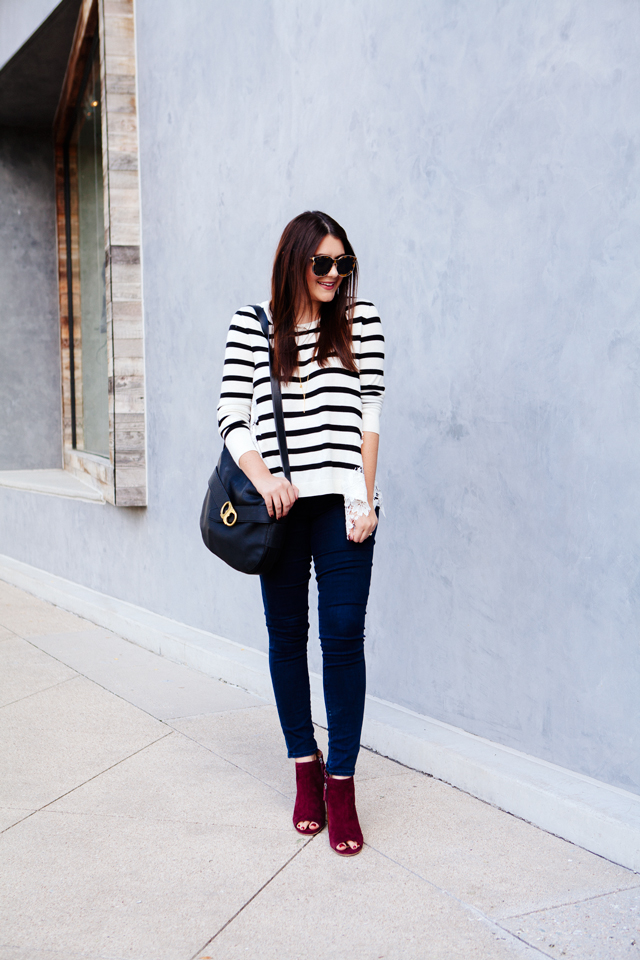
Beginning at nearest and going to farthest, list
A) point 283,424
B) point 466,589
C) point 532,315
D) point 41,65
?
point 283,424, point 532,315, point 466,589, point 41,65

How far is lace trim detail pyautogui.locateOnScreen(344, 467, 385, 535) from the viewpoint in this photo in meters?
2.85

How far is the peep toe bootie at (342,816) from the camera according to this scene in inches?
113

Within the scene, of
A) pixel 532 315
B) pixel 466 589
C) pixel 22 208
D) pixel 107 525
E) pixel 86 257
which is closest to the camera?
pixel 532 315

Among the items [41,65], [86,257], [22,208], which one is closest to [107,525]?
[86,257]

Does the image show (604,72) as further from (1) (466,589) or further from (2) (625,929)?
(2) (625,929)

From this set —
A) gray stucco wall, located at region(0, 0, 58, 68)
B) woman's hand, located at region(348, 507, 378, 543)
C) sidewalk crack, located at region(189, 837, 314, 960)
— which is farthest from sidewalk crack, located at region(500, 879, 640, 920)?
gray stucco wall, located at region(0, 0, 58, 68)

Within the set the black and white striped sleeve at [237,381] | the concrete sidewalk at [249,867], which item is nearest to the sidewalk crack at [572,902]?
the concrete sidewalk at [249,867]

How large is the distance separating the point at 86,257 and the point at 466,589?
7.30m

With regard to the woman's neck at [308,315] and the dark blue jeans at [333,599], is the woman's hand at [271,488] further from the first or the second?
the woman's neck at [308,315]

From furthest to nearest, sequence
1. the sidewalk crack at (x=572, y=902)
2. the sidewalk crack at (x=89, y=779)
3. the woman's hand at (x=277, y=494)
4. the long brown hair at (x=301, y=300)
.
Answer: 1. the sidewalk crack at (x=89, y=779)
2. the long brown hair at (x=301, y=300)
3. the woman's hand at (x=277, y=494)
4. the sidewalk crack at (x=572, y=902)

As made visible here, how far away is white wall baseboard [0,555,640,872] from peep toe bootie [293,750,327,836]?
1.92ft

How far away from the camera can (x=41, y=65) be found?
886 cm

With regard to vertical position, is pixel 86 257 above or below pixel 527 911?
above

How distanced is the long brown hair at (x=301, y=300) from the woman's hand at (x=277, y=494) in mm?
325
